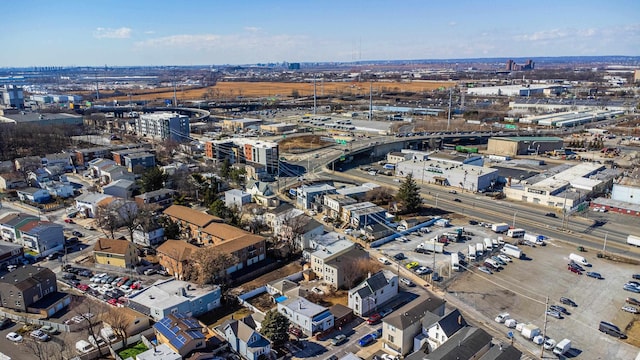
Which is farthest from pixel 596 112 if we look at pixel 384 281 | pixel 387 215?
pixel 384 281

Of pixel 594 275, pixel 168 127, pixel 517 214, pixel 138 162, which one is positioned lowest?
pixel 594 275

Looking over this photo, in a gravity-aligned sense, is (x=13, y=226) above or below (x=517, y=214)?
above

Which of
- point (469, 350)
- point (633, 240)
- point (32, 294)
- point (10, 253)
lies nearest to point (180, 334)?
point (32, 294)

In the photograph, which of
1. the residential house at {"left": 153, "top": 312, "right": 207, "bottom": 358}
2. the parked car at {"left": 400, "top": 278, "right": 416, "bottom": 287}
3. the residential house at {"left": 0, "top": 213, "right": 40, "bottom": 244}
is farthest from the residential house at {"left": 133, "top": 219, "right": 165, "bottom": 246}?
the parked car at {"left": 400, "top": 278, "right": 416, "bottom": 287}

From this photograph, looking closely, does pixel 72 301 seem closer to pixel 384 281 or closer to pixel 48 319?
pixel 48 319

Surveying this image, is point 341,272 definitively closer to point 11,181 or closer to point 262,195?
point 262,195

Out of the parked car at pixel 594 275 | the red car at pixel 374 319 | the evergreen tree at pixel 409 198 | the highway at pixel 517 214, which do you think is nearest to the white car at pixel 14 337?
the red car at pixel 374 319

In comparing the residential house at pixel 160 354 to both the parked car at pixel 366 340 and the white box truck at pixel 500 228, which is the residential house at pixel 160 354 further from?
the white box truck at pixel 500 228
